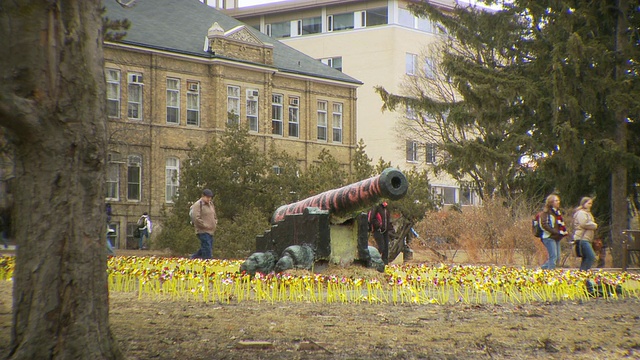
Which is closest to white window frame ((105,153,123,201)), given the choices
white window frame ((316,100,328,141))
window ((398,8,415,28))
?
white window frame ((316,100,328,141))

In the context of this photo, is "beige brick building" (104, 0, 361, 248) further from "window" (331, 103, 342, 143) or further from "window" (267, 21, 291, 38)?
"window" (267, 21, 291, 38)

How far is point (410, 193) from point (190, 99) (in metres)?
18.3

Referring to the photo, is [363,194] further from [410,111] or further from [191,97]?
[410,111]

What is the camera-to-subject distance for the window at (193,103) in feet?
145

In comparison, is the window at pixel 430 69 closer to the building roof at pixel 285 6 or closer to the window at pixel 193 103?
the building roof at pixel 285 6

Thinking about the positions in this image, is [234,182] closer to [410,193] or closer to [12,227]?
[410,193]

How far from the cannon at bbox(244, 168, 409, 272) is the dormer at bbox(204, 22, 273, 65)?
32.2 metres

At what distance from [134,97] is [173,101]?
2.30m

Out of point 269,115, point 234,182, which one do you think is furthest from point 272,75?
point 234,182

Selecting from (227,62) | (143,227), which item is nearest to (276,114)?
(227,62)

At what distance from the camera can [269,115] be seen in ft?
156

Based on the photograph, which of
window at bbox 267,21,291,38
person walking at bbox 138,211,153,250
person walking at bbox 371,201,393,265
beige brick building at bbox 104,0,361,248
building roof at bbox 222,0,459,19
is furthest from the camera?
window at bbox 267,21,291,38

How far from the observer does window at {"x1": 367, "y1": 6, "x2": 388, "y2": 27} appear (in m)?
65.4

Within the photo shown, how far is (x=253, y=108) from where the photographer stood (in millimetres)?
46812
